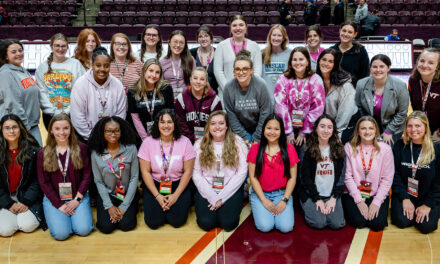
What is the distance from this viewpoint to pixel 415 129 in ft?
11.1

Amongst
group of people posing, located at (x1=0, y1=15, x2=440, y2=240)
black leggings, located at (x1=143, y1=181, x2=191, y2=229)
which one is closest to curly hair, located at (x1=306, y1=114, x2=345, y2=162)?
group of people posing, located at (x1=0, y1=15, x2=440, y2=240)

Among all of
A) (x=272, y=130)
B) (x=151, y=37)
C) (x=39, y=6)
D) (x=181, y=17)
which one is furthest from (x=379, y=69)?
(x=39, y=6)

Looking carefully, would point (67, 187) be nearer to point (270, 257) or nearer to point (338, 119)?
point (270, 257)

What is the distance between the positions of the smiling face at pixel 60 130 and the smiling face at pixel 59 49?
0.99m

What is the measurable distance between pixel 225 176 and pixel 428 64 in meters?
2.21

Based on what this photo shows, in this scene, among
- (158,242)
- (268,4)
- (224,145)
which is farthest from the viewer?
(268,4)

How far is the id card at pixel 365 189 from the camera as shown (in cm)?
347

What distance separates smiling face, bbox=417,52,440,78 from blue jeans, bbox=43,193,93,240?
11.2 feet

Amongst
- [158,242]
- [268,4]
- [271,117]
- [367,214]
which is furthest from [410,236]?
[268,4]

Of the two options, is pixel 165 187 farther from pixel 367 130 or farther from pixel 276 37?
pixel 276 37

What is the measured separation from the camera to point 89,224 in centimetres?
337

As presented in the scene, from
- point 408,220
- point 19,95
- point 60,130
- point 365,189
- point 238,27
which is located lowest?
point 408,220

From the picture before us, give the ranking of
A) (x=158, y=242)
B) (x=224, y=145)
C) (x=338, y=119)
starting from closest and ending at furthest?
(x=158, y=242) < (x=224, y=145) < (x=338, y=119)

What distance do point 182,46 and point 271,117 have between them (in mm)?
1391
